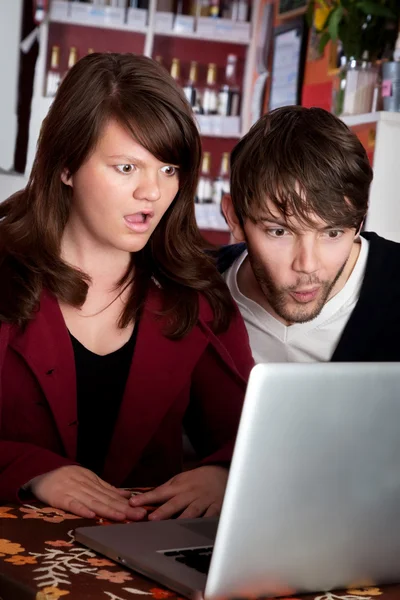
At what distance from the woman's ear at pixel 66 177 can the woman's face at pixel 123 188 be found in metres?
0.05

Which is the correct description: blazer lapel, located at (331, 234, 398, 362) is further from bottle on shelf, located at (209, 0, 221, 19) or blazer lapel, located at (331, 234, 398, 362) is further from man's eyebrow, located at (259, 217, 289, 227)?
bottle on shelf, located at (209, 0, 221, 19)

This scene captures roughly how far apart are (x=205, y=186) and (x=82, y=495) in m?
4.55

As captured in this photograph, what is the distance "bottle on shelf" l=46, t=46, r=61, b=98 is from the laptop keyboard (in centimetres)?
466

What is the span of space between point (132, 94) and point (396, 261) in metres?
0.64

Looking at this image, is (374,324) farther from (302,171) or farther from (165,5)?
(165,5)

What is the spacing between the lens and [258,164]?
67.8 inches

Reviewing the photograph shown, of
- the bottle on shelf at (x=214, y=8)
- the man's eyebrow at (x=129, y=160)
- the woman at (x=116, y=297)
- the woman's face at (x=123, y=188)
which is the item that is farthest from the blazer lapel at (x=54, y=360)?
the bottle on shelf at (x=214, y=8)

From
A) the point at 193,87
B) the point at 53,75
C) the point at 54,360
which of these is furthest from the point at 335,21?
the point at 53,75

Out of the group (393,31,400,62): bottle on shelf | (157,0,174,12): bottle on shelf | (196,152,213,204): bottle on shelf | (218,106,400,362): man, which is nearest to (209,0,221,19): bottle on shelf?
(157,0,174,12): bottle on shelf

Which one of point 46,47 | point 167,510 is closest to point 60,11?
point 46,47

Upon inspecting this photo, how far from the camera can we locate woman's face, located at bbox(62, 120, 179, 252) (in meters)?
1.55

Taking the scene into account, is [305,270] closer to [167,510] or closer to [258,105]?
[167,510]

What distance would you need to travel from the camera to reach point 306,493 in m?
0.96

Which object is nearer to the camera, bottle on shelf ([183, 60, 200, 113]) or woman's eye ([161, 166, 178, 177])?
woman's eye ([161, 166, 178, 177])
